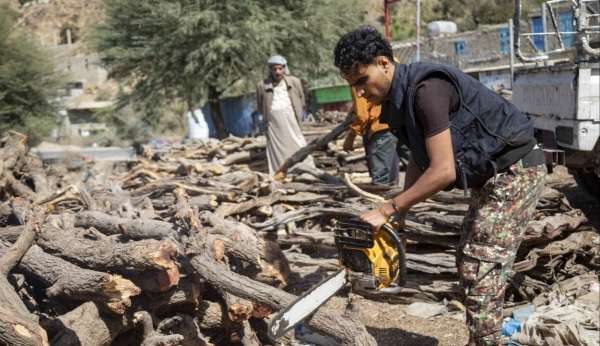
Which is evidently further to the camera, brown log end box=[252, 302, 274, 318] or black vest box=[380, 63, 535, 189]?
brown log end box=[252, 302, 274, 318]

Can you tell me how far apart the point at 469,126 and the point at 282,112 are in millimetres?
6029

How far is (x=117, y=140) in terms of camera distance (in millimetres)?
27812

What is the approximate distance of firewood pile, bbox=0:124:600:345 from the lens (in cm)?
410

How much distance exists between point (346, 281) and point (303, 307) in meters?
0.27

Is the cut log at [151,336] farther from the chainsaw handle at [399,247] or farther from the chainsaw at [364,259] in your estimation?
the chainsaw handle at [399,247]

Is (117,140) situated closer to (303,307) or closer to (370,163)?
(370,163)

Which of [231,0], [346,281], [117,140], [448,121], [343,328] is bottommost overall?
[117,140]

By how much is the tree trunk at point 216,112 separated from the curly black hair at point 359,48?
688 inches

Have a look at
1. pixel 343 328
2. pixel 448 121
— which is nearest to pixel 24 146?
pixel 343 328

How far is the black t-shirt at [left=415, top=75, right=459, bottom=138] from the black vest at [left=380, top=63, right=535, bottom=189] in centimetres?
4

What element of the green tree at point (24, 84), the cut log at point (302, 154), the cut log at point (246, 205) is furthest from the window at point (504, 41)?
the cut log at point (246, 205)

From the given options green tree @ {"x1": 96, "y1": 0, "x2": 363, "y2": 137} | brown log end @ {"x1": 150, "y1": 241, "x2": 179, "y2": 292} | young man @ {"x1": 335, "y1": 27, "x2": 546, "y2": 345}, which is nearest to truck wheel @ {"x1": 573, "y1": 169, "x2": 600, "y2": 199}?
young man @ {"x1": 335, "y1": 27, "x2": 546, "y2": 345}

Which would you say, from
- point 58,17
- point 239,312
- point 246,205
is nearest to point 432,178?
point 239,312

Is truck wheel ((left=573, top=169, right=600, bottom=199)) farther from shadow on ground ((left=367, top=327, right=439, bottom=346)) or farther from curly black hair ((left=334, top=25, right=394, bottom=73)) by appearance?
curly black hair ((left=334, top=25, right=394, bottom=73))
